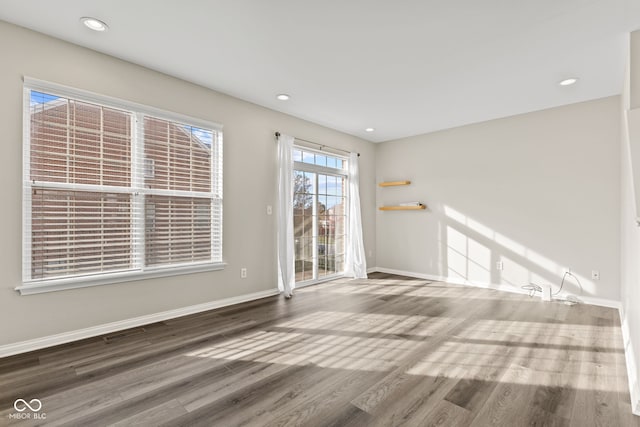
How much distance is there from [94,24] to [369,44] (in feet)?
7.62

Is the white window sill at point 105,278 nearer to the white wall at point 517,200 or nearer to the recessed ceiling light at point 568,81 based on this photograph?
the white wall at point 517,200

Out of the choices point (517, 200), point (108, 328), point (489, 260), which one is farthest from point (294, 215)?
point (517, 200)

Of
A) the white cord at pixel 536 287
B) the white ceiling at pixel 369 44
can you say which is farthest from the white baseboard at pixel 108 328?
the white cord at pixel 536 287

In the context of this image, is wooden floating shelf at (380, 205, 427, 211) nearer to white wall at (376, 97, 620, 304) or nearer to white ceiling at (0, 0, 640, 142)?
white wall at (376, 97, 620, 304)

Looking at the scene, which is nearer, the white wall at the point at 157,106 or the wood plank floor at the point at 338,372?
the wood plank floor at the point at 338,372

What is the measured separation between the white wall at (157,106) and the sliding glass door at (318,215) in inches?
19.6

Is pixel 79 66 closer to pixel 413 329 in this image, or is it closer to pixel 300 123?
pixel 300 123

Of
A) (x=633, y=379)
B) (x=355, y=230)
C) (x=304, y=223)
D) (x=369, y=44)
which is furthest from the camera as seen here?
(x=355, y=230)

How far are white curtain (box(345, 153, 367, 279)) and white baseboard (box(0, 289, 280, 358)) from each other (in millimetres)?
2217

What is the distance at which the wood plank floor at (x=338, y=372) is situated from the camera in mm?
1769

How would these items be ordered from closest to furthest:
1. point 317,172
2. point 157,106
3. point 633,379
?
point 633,379
point 157,106
point 317,172

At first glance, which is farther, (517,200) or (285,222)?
(517,200)

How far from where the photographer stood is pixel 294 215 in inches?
192

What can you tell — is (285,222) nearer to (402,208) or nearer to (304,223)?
(304,223)
